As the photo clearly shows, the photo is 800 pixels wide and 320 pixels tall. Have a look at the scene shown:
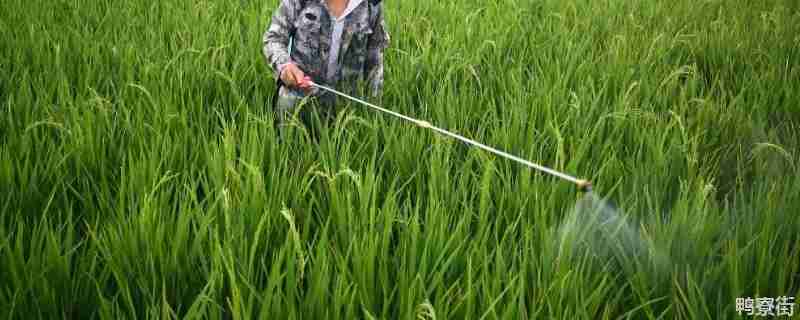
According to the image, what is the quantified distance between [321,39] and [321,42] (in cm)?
1

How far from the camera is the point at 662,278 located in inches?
49.4

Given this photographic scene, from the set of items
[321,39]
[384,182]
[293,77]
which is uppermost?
[321,39]

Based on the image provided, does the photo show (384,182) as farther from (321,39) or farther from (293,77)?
(321,39)

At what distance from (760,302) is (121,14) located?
3533 millimetres

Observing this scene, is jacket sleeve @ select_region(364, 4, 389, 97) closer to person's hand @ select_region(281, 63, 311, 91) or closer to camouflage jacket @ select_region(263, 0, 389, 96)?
camouflage jacket @ select_region(263, 0, 389, 96)

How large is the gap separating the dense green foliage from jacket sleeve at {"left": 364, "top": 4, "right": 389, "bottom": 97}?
0.12 meters

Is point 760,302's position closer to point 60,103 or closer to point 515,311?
point 515,311

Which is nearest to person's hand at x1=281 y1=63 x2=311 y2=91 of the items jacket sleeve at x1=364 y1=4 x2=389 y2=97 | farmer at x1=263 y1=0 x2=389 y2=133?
farmer at x1=263 y1=0 x2=389 y2=133

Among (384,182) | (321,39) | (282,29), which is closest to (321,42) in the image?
(321,39)

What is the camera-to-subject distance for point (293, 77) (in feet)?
6.61

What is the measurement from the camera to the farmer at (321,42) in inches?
84.7

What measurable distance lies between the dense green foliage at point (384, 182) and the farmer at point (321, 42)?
6.1 inches

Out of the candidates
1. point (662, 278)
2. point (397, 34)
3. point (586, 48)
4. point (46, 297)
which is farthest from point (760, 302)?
point (397, 34)

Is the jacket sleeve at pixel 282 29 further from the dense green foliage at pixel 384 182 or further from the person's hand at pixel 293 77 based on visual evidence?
the dense green foliage at pixel 384 182
